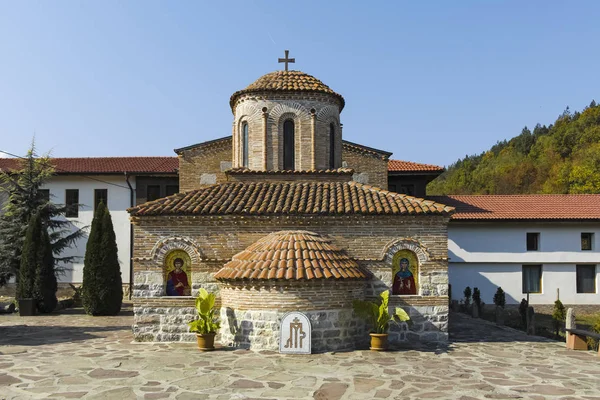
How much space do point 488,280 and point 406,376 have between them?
14730 millimetres

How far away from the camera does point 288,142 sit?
14.7m

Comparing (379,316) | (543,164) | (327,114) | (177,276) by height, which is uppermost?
(543,164)

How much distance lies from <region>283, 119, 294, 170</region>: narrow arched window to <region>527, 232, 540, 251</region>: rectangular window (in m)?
12.9

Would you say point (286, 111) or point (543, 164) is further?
point (543, 164)

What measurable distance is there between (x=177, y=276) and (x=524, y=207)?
54.8ft

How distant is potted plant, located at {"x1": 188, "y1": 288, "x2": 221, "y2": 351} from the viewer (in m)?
10.5

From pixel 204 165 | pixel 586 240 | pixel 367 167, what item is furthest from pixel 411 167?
pixel 204 165

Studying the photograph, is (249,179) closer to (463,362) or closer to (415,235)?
(415,235)

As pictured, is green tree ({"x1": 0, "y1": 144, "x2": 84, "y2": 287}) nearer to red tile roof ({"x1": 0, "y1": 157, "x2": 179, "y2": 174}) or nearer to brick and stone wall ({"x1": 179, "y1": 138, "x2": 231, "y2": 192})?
red tile roof ({"x1": 0, "y1": 157, "x2": 179, "y2": 174})

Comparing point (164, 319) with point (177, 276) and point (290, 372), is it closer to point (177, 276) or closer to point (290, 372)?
point (177, 276)

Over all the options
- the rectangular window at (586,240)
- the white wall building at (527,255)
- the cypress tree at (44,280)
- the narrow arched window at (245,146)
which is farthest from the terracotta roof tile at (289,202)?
the rectangular window at (586,240)

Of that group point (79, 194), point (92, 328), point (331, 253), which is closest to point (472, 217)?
point (331, 253)

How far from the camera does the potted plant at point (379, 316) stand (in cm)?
1058

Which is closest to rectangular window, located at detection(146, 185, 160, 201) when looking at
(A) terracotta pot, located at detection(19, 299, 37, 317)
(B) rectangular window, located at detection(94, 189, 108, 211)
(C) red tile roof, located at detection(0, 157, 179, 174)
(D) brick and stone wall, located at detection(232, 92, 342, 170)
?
(C) red tile roof, located at detection(0, 157, 179, 174)
